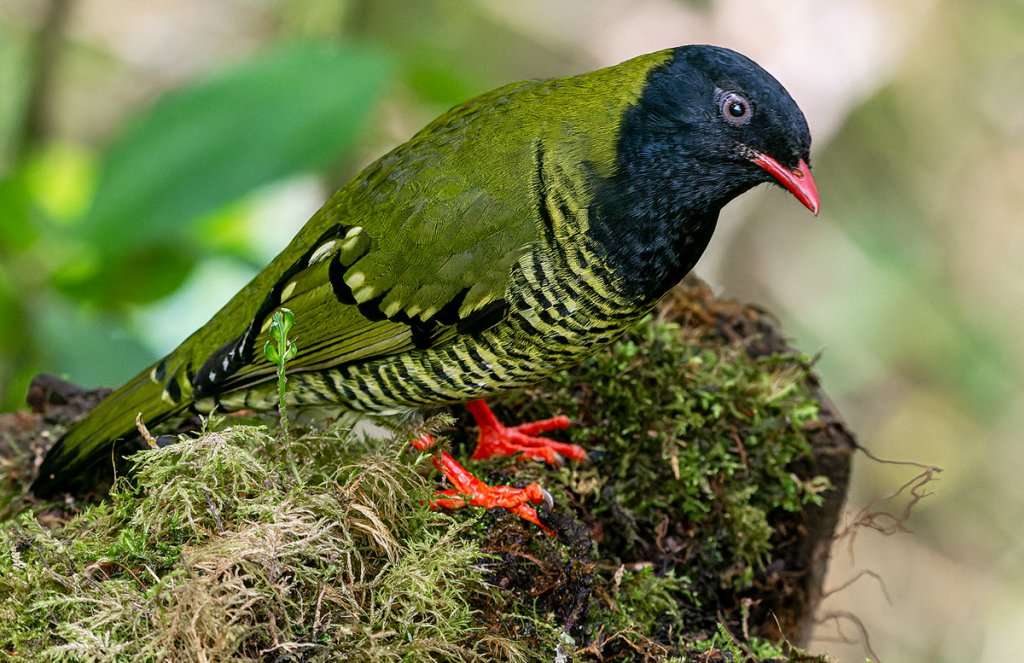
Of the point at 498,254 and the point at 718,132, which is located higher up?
the point at 718,132

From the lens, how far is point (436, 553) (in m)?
2.36

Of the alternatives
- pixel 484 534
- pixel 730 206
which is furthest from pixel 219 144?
pixel 730 206

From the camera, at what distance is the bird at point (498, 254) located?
2945mm

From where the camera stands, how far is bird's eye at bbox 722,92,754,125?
2.92 metres

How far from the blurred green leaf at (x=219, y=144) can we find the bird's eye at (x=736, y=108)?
2.17m

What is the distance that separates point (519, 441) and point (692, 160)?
43.3 inches

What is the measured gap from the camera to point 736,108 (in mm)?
2934

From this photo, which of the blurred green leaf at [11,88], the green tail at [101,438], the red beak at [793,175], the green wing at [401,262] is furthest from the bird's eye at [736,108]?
the blurred green leaf at [11,88]

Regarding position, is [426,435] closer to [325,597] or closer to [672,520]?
[325,597]

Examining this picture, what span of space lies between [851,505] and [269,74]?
4.88 metres

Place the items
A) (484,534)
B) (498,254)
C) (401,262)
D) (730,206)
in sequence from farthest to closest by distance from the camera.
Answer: (730,206) < (401,262) < (498,254) < (484,534)

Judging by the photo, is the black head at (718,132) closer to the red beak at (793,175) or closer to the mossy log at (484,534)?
the red beak at (793,175)

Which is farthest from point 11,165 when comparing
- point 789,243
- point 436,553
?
point 789,243

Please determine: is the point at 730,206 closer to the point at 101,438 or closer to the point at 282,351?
the point at 101,438
